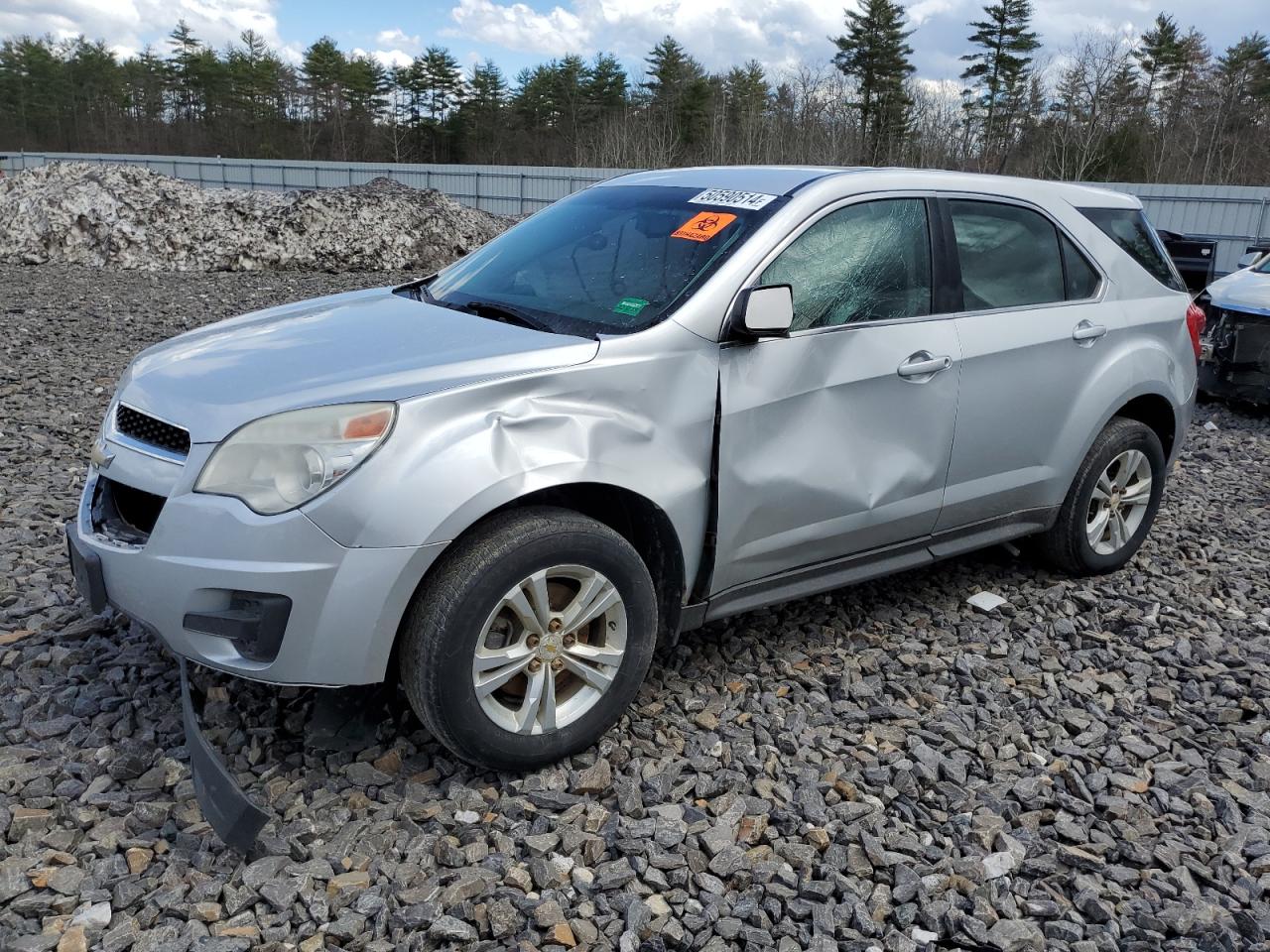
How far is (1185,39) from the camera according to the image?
5141 centimetres

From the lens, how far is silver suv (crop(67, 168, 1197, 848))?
2.76 meters

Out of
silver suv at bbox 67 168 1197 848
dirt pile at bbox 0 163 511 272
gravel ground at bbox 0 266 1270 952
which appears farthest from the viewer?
dirt pile at bbox 0 163 511 272

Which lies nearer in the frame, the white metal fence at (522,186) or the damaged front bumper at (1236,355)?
the damaged front bumper at (1236,355)

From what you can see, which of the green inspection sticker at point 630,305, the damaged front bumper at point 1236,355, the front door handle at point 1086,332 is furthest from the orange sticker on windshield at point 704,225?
the damaged front bumper at point 1236,355

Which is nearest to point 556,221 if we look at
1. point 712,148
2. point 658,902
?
point 658,902

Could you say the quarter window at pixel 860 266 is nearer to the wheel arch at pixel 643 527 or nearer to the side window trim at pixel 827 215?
the side window trim at pixel 827 215

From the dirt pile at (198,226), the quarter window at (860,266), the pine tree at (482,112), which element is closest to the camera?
the quarter window at (860,266)

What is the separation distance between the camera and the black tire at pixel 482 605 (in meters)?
2.82

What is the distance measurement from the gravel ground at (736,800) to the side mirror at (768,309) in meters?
1.33

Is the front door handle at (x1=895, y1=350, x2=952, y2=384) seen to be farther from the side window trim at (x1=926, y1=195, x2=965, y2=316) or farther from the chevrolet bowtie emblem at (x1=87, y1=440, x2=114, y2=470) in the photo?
the chevrolet bowtie emblem at (x1=87, y1=440, x2=114, y2=470)

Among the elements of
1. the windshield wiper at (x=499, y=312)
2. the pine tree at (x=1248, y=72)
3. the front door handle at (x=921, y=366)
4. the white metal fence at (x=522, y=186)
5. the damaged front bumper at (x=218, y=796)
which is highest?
the pine tree at (x=1248, y=72)

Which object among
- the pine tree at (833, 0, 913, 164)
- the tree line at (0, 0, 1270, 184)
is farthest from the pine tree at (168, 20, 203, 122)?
the pine tree at (833, 0, 913, 164)

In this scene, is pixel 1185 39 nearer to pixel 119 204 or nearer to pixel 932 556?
pixel 119 204

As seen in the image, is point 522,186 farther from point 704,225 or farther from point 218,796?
point 218,796
